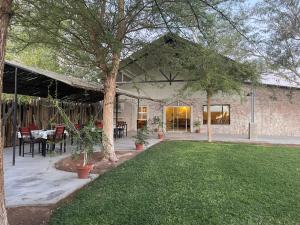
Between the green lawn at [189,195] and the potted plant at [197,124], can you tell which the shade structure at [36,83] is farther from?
the potted plant at [197,124]

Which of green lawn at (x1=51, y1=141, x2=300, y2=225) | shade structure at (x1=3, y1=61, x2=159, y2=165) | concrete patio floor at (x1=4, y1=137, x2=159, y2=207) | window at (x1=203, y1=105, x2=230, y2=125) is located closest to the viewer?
green lawn at (x1=51, y1=141, x2=300, y2=225)

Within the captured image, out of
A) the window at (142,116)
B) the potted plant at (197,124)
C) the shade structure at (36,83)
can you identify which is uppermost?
the shade structure at (36,83)

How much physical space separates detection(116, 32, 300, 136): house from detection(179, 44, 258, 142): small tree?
3.24 metres

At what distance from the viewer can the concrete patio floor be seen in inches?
211

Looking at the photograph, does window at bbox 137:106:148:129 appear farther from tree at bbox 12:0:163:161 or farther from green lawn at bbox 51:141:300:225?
green lawn at bbox 51:141:300:225

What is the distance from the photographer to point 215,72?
42.2 ft

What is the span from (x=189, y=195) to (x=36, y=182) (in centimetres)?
337

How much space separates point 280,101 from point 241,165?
40.0ft

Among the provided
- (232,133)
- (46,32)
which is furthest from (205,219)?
(232,133)

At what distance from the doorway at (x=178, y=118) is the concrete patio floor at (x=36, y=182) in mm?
12950

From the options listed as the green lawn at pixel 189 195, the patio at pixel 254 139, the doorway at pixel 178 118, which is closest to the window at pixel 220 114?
the doorway at pixel 178 118

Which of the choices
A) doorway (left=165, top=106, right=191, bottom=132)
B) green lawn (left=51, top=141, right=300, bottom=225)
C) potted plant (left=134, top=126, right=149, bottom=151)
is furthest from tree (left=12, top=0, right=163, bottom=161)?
doorway (left=165, top=106, right=191, bottom=132)

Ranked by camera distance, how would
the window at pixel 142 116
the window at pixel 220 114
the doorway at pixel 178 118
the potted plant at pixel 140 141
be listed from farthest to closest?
the window at pixel 142 116, the doorway at pixel 178 118, the window at pixel 220 114, the potted plant at pixel 140 141

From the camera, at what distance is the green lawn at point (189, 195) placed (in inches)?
175
